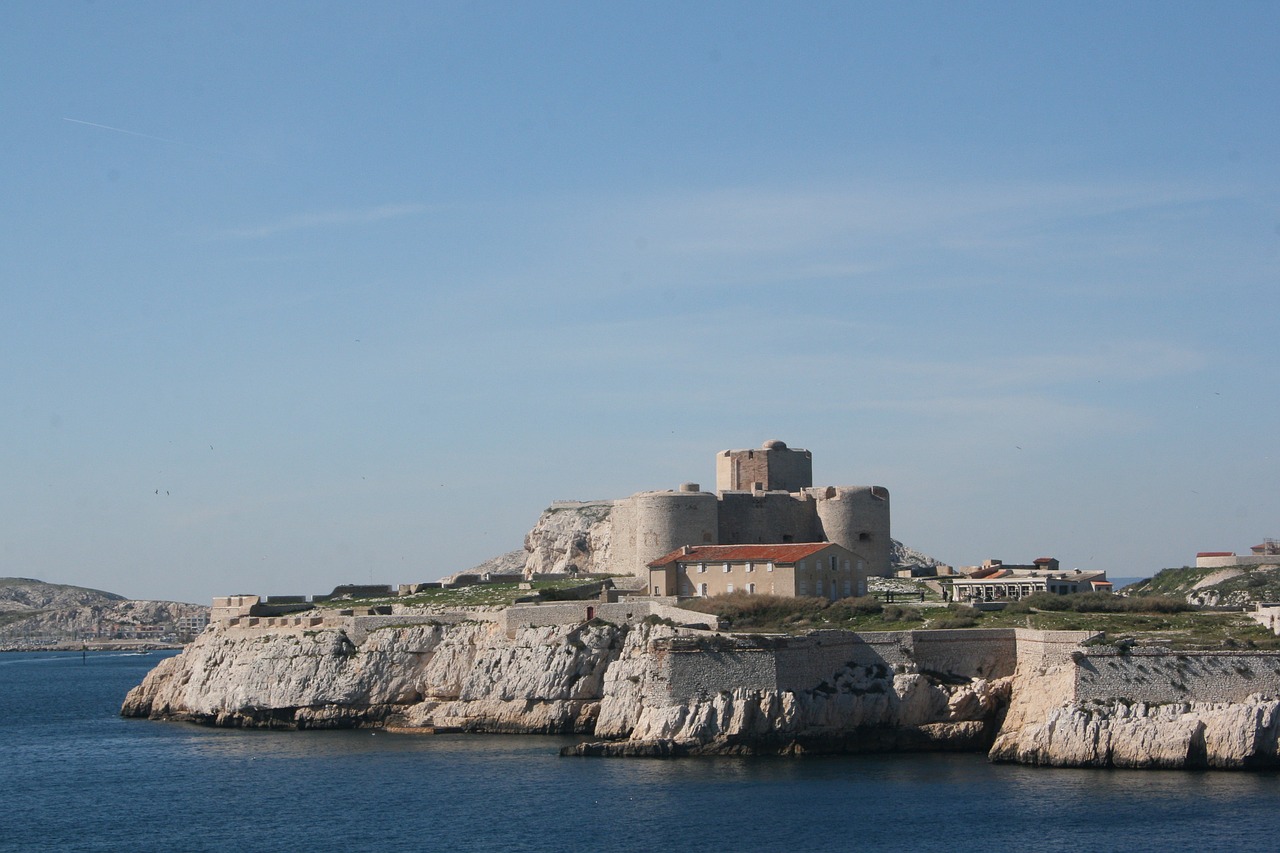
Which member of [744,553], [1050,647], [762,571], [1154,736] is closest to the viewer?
[1154,736]

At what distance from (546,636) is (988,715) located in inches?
640

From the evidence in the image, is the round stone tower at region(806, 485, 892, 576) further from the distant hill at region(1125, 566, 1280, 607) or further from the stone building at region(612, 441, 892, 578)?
the distant hill at region(1125, 566, 1280, 607)

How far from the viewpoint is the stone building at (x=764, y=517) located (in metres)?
66.9

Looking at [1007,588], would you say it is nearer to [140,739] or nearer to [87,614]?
[140,739]

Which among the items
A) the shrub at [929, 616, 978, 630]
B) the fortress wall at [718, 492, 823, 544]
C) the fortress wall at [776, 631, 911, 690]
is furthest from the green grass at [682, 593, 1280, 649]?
the fortress wall at [718, 492, 823, 544]

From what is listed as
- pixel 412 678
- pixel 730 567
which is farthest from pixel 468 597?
pixel 730 567

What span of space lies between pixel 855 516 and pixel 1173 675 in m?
23.4

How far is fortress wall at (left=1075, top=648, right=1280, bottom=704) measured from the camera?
148ft

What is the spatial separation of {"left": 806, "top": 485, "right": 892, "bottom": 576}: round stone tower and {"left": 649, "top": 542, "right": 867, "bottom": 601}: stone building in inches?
230

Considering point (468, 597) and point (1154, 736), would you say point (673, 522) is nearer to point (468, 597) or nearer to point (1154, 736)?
point (468, 597)

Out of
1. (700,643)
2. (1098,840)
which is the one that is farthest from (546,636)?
(1098,840)

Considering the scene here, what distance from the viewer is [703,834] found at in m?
37.6

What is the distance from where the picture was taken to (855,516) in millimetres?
68000

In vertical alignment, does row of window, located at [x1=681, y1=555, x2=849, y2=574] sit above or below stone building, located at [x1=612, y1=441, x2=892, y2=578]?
below
